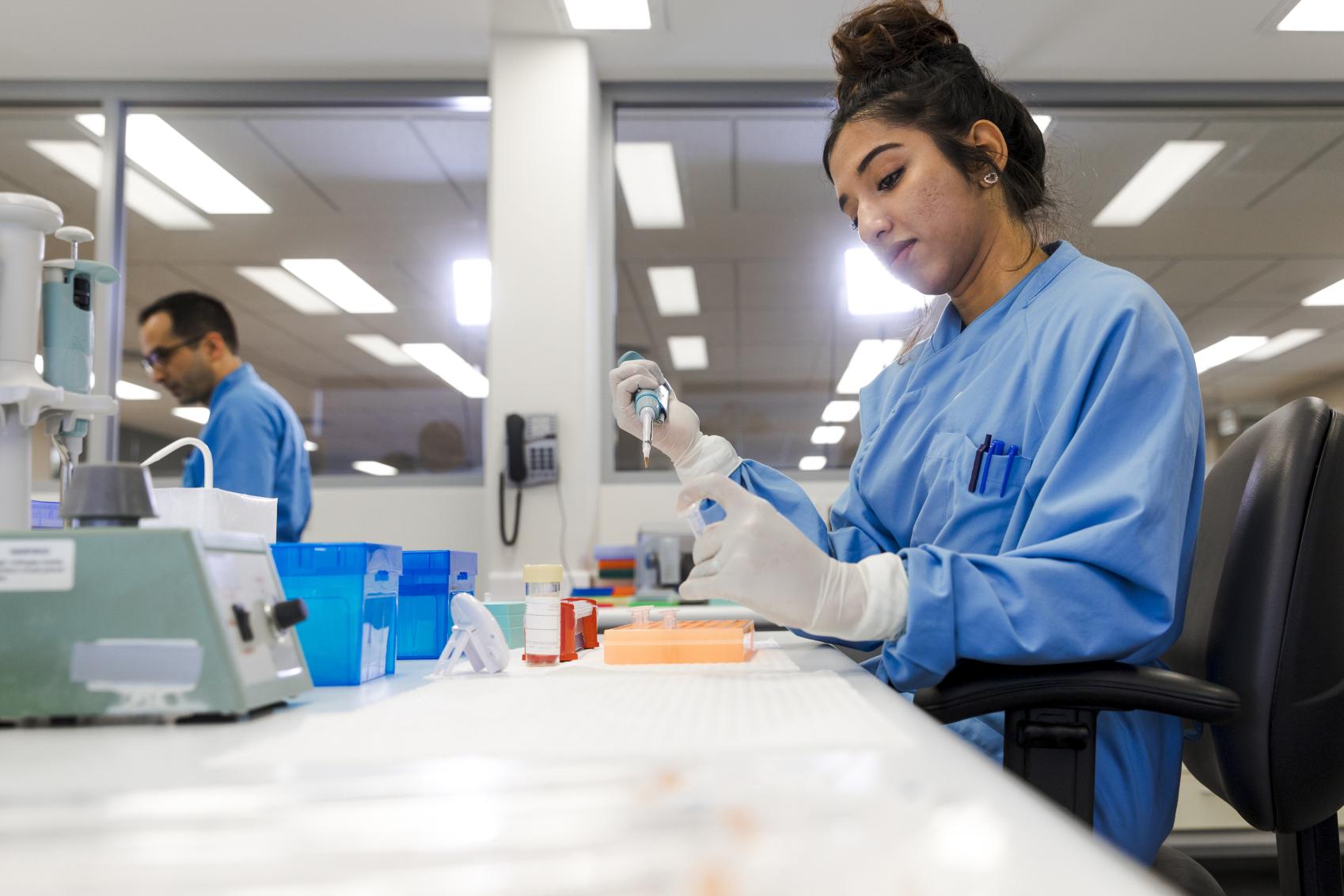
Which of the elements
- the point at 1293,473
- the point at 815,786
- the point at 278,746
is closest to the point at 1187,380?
the point at 1293,473

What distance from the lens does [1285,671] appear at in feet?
3.07

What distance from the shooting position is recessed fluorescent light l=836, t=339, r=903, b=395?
3389 mm

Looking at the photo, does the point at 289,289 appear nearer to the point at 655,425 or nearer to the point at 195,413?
the point at 195,413


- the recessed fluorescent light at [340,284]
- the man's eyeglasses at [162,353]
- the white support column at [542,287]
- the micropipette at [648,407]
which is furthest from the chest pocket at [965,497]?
the recessed fluorescent light at [340,284]

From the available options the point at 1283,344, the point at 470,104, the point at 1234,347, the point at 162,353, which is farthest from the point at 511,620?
the point at 1283,344

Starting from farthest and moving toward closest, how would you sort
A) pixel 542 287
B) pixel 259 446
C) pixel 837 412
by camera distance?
pixel 837 412 < pixel 542 287 < pixel 259 446

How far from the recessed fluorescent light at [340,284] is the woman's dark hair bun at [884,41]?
258cm

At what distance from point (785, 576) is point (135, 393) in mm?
3037

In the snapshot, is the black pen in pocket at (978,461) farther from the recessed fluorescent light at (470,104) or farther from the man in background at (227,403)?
the recessed fluorescent light at (470,104)

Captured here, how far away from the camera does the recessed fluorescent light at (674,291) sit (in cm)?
371

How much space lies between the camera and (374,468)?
3307mm

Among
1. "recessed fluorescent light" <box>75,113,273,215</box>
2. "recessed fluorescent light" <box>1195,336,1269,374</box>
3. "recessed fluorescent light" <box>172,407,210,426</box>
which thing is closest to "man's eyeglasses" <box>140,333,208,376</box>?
"recessed fluorescent light" <box>172,407,210,426</box>

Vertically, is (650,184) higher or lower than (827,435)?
higher

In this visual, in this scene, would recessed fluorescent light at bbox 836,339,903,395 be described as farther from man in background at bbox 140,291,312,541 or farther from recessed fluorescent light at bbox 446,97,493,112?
man in background at bbox 140,291,312,541
